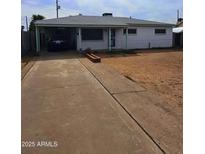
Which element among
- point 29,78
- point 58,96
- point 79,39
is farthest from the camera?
point 79,39

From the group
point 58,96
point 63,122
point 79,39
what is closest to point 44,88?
point 58,96

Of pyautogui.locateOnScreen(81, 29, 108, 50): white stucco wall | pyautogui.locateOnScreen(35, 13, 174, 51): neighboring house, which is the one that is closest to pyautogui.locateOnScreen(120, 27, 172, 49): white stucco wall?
pyautogui.locateOnScreen(35, 13, 174, 51): neighboring house

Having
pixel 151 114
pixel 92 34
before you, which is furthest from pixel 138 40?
pixel 151 114

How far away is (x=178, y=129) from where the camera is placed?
4.73 m

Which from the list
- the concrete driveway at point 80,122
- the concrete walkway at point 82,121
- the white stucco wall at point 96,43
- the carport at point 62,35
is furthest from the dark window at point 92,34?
the concrete driveway at point 80,122

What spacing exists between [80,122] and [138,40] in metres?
22.9

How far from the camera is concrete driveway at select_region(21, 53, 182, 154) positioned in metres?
4.09

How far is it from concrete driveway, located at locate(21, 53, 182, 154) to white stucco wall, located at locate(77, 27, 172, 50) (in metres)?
16.5

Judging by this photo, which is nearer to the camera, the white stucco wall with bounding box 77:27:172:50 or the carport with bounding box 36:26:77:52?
the white stucco wall with bounding box 77:27:172:50

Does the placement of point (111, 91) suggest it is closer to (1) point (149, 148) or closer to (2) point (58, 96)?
(2) point (58, 96)

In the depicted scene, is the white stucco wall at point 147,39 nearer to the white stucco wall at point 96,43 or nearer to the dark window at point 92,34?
the white stucco wall at point 96,43

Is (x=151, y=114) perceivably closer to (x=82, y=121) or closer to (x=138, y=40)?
(x=82, y=121)

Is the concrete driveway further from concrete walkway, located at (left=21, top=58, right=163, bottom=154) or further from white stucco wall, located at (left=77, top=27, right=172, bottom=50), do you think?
white stucco wall, located at (left=77, top=27, right=172, bottom=50)

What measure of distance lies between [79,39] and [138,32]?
21.7 feet
